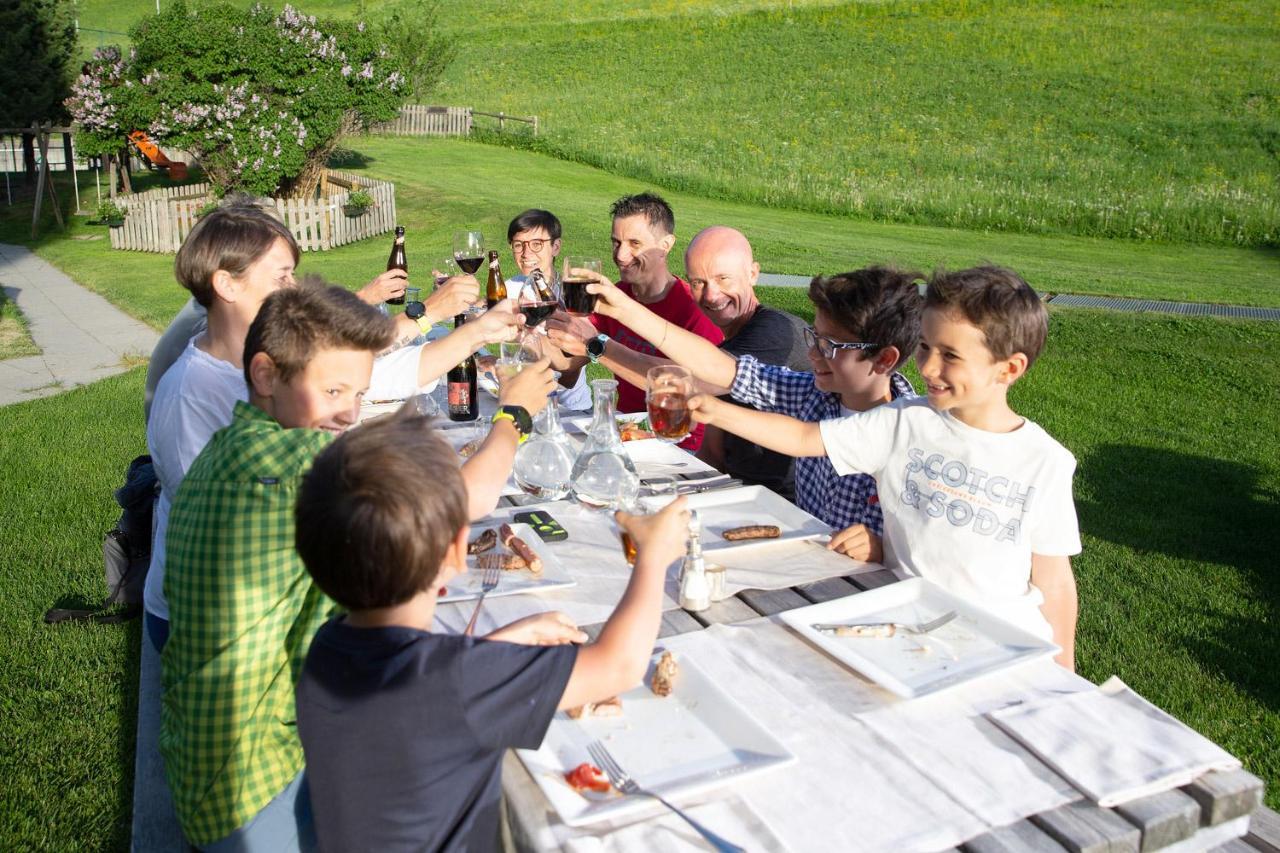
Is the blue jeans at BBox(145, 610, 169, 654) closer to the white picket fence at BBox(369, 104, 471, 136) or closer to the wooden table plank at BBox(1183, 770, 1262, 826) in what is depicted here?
the wooden table plank at BBox(1183, 770, 1262, 826)

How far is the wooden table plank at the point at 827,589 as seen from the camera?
277 cm

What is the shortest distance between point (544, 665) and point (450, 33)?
52.3 metres

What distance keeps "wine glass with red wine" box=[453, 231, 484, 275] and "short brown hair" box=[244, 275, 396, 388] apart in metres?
2.66

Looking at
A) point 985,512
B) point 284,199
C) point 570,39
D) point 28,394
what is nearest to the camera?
point 985,512

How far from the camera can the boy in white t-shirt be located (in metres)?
2.90

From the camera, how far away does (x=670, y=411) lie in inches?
120

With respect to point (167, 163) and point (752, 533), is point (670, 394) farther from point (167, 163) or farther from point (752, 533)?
point (167, 163)

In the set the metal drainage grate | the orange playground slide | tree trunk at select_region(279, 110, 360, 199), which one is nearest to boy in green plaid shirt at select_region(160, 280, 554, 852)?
the metal drainage grate

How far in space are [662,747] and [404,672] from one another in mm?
579

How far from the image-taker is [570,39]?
46719 mm

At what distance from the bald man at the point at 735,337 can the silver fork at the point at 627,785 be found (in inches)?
90.2

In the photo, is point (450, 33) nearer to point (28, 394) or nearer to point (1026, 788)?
point (28, 394)

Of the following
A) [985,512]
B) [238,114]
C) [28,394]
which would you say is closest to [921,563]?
[985,512]

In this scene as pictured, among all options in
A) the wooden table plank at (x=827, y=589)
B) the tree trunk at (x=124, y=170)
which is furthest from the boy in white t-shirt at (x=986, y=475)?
the tree trunk at (x=124, y=170)
